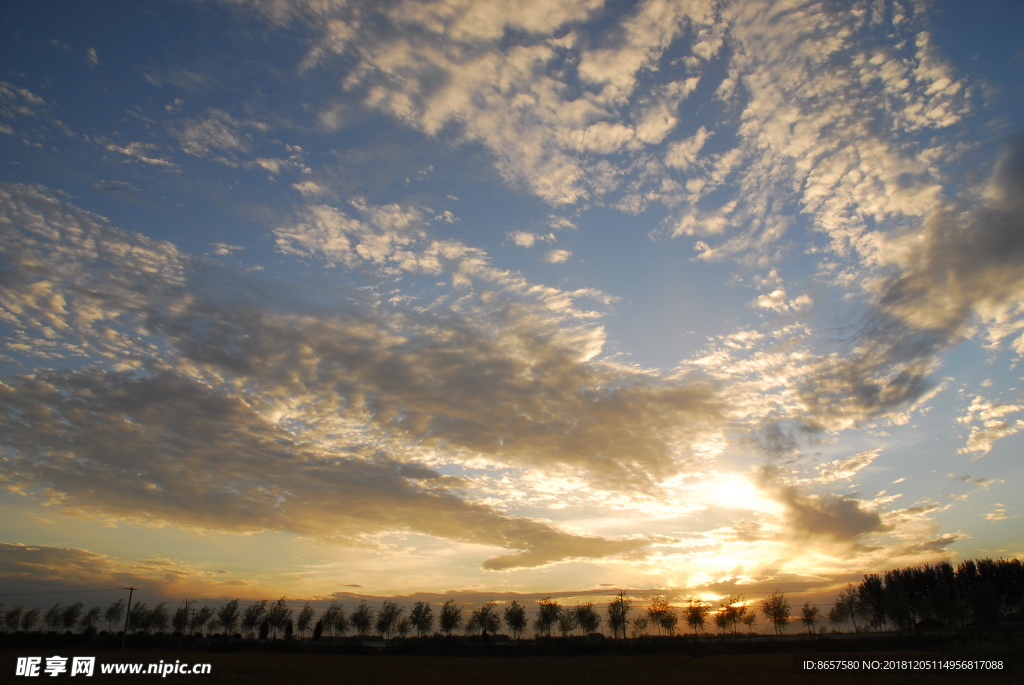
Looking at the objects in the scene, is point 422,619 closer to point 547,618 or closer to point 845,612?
point 547,618

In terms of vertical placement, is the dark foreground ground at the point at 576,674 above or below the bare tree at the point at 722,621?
above

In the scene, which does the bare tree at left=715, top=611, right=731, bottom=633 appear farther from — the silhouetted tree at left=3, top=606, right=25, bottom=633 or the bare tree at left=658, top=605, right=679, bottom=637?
the silhouetted tree at left=3, top=606, right=25, bottom=633

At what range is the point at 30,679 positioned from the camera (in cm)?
4578

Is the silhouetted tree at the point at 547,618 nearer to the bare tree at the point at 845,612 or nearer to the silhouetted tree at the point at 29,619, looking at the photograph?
the bare tree at the point at 845,612

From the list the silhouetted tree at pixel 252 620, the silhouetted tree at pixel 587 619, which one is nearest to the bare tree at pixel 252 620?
the silhouetted tree at pixel 252 620

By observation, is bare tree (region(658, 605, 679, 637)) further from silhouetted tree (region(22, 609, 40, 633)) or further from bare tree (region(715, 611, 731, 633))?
silhouetted tree (region(22, 609, 40, 633))

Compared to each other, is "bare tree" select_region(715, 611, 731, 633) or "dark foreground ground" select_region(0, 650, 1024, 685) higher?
"dark foreground ground" select_region(0, 650, 1024, 685)

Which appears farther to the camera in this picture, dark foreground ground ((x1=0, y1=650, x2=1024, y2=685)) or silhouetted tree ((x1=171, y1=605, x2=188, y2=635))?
silhouetted tree ((x1=171, y1=605, x2=188, y2=635))

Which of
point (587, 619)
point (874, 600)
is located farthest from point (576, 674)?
Result: point (874, 600)

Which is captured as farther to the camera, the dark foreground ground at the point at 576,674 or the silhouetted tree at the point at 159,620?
the silhouetted tree at the point at 159,620

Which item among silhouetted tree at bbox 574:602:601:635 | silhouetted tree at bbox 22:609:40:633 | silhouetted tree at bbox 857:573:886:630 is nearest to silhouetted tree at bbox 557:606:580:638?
silhouetted tree at bbox 574:602:601:635

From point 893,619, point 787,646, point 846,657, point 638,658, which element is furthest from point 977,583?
point 638,658

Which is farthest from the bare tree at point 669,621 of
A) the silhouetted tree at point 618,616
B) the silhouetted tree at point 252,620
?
the silhouetted tree at point 252,620

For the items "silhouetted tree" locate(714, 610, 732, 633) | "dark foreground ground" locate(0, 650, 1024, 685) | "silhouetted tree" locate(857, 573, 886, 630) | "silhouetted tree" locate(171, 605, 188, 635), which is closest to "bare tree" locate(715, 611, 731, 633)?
"silhouetted tree" locate(714, 610, 732, 633)
